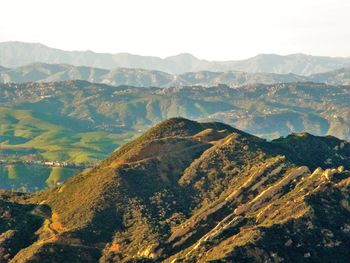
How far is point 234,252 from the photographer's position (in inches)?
7505

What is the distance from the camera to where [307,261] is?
19688 centimetres

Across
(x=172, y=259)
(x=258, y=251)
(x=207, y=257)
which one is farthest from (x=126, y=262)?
(x=258, y=251)

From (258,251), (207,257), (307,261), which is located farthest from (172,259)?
(307,261)

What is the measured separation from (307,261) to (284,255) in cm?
844

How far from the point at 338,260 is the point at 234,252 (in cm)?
3814

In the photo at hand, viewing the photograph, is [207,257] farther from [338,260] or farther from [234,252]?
[338,260]

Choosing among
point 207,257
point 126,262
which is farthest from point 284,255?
point 126,262

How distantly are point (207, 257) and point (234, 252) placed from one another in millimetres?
9373

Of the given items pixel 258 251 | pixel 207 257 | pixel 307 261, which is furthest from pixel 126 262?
pixel 307 261

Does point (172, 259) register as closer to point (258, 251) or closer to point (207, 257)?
point (207, 257)

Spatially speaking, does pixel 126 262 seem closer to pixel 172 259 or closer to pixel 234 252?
pixel 172 259

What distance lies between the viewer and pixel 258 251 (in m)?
194

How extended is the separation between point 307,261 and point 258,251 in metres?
17.9

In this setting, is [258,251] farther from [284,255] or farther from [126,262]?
[126,262]
